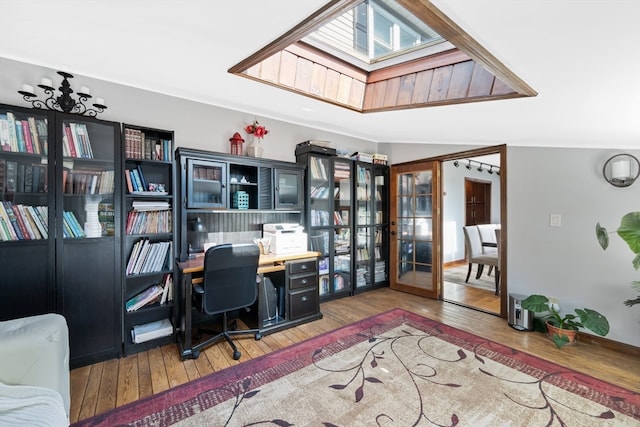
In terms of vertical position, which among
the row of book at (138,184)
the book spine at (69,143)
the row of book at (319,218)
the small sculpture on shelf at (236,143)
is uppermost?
the small sculpture on shelf at (236,143)

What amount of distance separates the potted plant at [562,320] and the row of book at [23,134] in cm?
424

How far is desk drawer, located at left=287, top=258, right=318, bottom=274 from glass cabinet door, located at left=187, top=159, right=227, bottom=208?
90cm

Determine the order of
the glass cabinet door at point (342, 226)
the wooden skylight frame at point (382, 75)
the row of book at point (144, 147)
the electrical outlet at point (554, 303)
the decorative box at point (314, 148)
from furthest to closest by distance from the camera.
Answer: the glass cabinet door at point (342, 226)
the decorative box at point (314, 148)
the electrical outlet at point (554, 303)
the row of book at point (144, 147)
the wooden skylight frame at point (382, 75)

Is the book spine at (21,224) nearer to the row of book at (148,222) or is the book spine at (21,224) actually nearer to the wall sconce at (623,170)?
the row of book at (148,222)

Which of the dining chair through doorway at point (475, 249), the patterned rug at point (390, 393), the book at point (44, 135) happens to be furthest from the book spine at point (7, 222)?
the dining chair through doorway at point (475, 249)

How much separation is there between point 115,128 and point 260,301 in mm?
1910

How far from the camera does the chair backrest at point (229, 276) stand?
7.07ft

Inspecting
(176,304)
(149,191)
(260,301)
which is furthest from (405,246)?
(149,191)

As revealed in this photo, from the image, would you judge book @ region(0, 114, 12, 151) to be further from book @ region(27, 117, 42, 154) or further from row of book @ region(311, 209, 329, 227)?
row of book @ region(311, 209, 329, 227)

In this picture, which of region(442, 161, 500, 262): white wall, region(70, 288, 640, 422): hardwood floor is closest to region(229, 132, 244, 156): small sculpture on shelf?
region(70, 288, 640, 422): hardwood floor

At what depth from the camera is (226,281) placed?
88.7 inches

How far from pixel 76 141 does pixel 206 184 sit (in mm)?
977

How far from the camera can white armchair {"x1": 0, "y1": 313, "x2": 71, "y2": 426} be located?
104 cm

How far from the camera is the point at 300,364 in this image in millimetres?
2129
